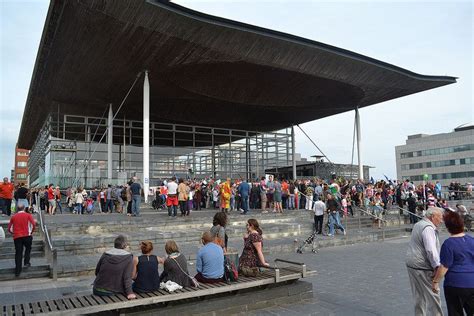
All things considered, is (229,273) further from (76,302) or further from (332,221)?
(332,221)

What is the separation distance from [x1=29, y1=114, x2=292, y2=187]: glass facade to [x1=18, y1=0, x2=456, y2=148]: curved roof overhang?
1230 millimetres

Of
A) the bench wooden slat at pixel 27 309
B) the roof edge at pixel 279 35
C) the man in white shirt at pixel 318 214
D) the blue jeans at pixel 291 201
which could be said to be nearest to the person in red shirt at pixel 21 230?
the bench wooden slat at pixel 27 309

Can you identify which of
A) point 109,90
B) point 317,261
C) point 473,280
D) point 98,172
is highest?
point 109,90

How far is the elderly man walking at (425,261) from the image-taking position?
14.6 feet

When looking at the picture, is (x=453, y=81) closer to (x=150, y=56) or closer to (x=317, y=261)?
(x=150, y=56)

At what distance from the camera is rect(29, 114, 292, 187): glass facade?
101 ft

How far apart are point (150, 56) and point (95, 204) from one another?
9055 mm

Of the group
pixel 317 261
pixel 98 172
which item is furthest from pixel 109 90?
pixel 317 261

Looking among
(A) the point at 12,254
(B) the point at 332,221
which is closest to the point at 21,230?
(A) the point at 12,254

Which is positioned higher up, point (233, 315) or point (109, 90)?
point (109, 90)

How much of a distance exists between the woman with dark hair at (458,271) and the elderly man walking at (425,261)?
260 millimetres

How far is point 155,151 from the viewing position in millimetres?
34938

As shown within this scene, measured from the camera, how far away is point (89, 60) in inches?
878

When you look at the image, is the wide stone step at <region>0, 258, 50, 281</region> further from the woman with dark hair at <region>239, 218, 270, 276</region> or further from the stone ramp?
the woman with dark hair at <region>239, 218, 270, 276</region>
